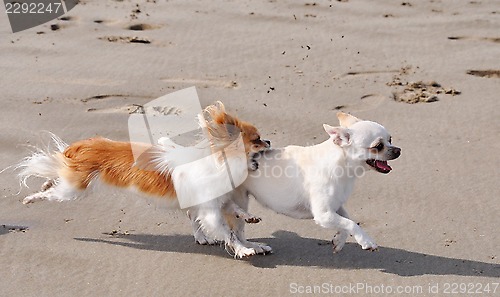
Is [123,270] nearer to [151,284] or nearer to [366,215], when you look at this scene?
[151,284]

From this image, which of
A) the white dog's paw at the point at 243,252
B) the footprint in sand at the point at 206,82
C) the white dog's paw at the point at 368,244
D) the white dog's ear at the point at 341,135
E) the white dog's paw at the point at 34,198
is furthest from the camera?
the footprint in sand at the point at 206,82

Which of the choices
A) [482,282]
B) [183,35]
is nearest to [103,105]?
[183,35]

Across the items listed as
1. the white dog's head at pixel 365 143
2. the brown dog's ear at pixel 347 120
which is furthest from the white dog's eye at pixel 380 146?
the brown dog's ear at pixel 347 120

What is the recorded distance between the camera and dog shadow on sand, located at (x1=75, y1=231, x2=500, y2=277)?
479cm

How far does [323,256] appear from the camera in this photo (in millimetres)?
5023

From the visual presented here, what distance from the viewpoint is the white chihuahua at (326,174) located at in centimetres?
479

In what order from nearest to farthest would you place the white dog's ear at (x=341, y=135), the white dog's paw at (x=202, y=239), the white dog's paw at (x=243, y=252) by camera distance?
the white dog's ear at (x=341, y=135) < the white dog's paw at (x=243, y=252) < the white dog's paw at (x=202, y=239)

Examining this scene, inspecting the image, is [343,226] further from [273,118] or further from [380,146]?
[273,118]

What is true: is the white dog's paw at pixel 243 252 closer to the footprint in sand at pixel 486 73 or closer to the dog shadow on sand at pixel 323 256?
the dog shadow on sand at pixel 323 256

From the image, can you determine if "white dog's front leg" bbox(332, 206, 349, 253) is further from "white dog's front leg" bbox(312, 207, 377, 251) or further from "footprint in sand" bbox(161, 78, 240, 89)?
"footprint in sand" bbox(161, 78, 240, 89)

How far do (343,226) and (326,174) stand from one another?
1.11ft

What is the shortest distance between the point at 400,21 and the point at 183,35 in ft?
8.20

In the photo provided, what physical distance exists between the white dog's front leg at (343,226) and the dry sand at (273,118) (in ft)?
0.67

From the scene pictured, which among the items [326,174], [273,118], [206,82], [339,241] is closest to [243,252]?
[339,241]
